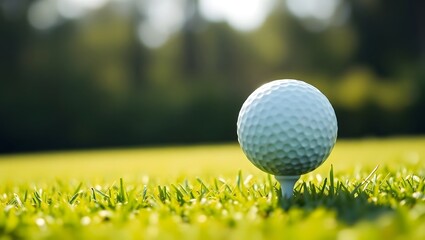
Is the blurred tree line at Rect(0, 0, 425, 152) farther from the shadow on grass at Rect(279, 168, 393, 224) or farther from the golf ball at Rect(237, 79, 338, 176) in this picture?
the shadow on grass at Rect(279, 168, 393, 224)

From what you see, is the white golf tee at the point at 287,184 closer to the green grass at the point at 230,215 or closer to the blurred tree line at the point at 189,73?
the green grass at the point at 230,215

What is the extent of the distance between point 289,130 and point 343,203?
54 centimetres

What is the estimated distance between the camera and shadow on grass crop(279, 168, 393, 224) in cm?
197

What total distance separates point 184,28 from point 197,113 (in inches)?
298

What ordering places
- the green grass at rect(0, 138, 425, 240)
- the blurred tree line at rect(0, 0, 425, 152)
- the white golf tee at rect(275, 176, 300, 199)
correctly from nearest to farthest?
1. the green grass at rect(0, 138, 425, 240)
2. the white golf tee at rect(275, 176, 300, 199)
3. the blurred tree line at rect(0, 0, 425, 152)

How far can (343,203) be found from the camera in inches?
87.7

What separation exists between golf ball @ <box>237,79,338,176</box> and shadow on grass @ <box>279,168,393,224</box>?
0.61ft

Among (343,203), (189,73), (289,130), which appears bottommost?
(343,203)

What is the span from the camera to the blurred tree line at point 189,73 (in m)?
18.7

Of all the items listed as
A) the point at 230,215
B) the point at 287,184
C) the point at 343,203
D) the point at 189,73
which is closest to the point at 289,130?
the point at 287,184

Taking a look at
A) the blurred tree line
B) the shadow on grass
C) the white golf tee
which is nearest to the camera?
the shadow on grass

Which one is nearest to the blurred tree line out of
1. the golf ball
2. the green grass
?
the golf ball

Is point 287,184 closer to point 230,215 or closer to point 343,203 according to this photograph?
point 343,203

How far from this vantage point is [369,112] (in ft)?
60.1
